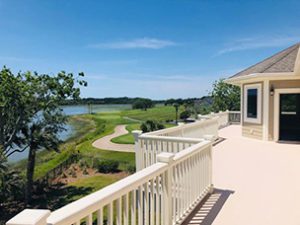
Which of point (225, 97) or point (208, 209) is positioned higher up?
point (225, 97)

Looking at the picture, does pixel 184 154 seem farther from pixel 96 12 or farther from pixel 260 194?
pixel 96 12

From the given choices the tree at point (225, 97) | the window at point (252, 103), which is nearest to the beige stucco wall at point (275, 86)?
the window at point (252, 103)

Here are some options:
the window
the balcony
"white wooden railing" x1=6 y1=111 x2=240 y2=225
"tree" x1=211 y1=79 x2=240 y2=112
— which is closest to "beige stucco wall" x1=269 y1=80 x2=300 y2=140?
the window

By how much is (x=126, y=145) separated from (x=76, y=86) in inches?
465

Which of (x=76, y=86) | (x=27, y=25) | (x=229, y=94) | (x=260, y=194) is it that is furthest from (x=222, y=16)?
(x=260, y=194)

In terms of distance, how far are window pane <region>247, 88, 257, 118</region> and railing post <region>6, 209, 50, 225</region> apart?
10.9m

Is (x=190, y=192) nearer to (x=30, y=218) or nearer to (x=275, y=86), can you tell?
(x=30, y=218)

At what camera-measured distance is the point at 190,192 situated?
3.74 meters

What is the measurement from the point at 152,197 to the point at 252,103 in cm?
959

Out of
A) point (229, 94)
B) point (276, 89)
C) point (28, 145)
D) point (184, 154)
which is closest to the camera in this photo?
point (184, 154)

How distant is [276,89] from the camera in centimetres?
994

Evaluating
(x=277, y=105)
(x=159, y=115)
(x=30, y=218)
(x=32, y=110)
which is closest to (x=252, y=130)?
(x=277, y=105)

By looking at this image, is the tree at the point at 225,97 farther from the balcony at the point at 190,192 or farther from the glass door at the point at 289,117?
the balcony at the point at 190,192

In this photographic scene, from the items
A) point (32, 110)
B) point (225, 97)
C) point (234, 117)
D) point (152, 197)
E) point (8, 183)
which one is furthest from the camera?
point (225, 97)
